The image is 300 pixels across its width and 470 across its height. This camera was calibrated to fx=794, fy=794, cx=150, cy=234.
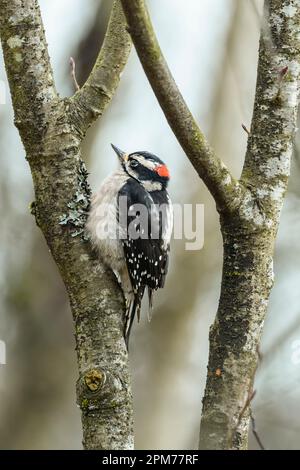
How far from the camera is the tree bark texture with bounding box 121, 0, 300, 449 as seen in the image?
304 cm

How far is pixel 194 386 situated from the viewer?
34.0 ft

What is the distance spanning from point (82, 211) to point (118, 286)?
0.48m

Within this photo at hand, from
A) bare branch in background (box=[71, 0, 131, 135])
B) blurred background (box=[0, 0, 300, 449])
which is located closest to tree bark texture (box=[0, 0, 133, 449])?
bare branch in background (box=[71, 0, 131, 135])

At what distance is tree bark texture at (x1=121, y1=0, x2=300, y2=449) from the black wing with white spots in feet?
5.85

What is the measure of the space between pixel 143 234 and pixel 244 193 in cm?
202

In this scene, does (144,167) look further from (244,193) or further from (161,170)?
(244,193)

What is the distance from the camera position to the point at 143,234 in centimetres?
523

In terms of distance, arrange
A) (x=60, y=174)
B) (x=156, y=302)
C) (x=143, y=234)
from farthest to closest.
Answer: (x=156, y=302)
(x=143, y=234)
(x=60, y=174)

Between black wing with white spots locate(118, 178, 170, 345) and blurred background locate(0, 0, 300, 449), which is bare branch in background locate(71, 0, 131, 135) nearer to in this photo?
black wing with white spots locate(118, 178, 170, 345)

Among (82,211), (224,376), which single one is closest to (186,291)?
(82,211)

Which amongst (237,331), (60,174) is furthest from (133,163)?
(237,331)
